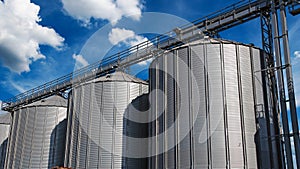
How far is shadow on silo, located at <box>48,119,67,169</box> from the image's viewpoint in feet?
115

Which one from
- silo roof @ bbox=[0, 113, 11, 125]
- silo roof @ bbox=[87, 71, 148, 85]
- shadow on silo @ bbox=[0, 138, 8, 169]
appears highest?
silo roof @ bbox=[87, 71, 148, 85]

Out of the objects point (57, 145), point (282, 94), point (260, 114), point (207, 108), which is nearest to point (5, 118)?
point (57, 145)

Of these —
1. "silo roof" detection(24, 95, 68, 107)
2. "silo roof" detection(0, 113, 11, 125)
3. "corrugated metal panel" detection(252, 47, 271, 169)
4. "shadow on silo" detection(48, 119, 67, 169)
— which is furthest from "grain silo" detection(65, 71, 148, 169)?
"silo roof" detection(0, 113, 11, 125)

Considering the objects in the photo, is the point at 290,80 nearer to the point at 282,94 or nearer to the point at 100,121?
the point at 282,94

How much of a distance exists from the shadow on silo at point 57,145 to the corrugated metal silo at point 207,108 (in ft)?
41.9

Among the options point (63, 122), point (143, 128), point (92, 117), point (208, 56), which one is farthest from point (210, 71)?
point (63, 122)

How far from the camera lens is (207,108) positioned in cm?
2353

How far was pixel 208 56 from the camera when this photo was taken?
24828mm

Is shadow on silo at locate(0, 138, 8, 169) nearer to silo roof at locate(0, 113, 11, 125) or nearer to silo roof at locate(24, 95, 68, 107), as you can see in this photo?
silo roof at locate(0, 113, 11, 125)

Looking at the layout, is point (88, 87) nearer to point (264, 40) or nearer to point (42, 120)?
point (42, 120)

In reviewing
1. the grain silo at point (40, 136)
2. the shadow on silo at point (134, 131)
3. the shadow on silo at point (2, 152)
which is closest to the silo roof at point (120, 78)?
the shadow on silo at point (134, 131)

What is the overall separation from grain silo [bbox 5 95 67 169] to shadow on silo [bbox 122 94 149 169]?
900 centimetres

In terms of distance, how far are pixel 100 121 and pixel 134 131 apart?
299cm

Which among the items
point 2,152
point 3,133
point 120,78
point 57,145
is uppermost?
point 120,78
